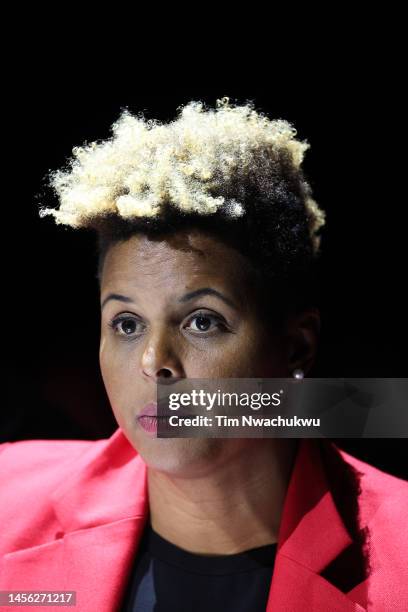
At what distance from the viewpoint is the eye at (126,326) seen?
4.99 feet

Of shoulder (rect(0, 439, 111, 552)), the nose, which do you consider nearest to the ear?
the nose

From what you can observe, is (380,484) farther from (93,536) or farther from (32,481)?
(32,481)

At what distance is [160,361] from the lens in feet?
4.70

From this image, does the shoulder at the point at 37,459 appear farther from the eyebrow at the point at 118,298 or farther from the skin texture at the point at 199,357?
the eyebrow at the point at 118,298

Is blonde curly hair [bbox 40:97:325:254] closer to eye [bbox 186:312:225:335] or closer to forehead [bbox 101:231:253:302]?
forehead [bbox 101:231:253:302]

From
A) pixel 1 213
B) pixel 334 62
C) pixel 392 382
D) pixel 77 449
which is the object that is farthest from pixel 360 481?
pixel 1 213

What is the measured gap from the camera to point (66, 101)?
1717mm

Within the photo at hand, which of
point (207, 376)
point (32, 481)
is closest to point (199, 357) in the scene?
point (207, 376)

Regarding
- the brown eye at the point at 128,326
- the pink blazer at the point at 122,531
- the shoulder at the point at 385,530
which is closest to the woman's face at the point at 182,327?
the brown eye at the point at 128,326

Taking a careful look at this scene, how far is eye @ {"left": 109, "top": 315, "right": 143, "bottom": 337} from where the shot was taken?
152cm

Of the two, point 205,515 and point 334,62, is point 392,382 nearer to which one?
point 205,515

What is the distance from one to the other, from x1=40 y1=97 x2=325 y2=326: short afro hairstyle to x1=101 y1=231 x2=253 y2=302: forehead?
2 centimetres

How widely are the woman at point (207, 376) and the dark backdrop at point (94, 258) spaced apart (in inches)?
3.0

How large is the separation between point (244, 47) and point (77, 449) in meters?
1.09
